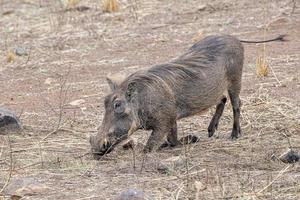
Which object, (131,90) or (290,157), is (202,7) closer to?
(131,90)

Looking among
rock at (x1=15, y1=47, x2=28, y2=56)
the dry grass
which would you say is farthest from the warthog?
rock at (x1=15, y1=47, x2=28, y2=56)

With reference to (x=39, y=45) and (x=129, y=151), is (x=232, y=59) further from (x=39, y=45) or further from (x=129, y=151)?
(x=39, y=45)

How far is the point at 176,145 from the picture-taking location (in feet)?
19.1

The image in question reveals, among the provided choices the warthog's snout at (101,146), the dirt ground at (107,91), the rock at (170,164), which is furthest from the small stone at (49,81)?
the rock at (170,164)

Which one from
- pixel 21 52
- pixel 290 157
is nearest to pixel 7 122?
pixel 290 157

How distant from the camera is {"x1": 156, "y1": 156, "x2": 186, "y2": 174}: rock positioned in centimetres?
494

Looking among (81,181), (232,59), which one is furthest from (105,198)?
(232,59)

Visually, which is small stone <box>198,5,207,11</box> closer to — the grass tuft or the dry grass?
the grass tuft

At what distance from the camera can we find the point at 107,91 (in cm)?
753

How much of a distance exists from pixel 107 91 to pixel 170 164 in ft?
8.52

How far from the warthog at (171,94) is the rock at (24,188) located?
0.68 metres

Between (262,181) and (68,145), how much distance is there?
5.60ft

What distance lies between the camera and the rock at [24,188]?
4535 mm

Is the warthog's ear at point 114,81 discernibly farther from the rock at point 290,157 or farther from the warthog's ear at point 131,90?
the rock at point 290,157
